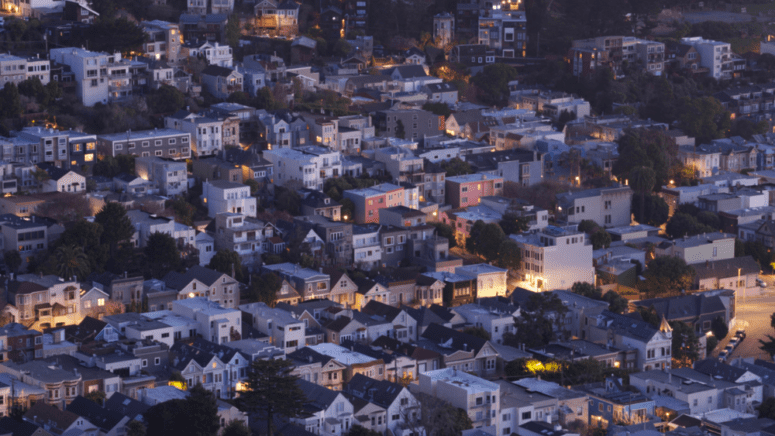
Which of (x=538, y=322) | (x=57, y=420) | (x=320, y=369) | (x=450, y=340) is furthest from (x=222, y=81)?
(x=57, y=420)

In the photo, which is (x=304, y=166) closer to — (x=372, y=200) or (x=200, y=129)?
(x=372, y=200)

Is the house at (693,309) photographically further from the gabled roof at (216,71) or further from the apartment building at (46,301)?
the gabled roof at (216,71)

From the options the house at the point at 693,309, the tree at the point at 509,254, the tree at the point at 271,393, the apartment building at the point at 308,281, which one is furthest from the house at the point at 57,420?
the house at the point at 693,309

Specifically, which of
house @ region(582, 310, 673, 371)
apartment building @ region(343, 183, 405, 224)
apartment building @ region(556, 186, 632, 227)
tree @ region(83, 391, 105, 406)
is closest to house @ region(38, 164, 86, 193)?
apartment building @ region(343, 183, 405, 224)

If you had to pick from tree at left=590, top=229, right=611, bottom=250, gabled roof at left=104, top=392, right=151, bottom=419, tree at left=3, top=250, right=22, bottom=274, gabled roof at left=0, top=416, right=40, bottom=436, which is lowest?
gabled roof at left=0, top=416, right=40, bottom=436

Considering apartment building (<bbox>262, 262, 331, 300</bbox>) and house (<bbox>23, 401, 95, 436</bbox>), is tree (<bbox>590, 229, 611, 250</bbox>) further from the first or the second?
house (<bbox>23, 401, 95, 436</bbox>)

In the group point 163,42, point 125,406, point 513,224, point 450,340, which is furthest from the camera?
point 163,42
